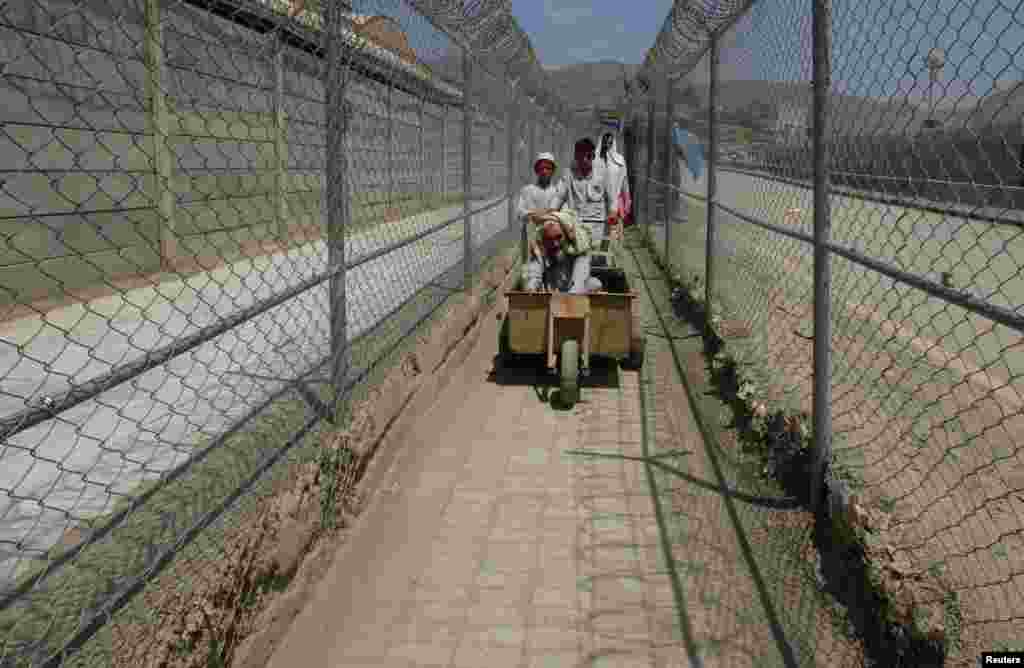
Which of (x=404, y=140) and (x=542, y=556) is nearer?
(x=542, y=556)

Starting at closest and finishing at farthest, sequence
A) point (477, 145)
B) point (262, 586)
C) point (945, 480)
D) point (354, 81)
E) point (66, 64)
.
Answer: point (262, 586) → point (945, 480) → point (354, 81) → point (66, 64) → point (477, 145)

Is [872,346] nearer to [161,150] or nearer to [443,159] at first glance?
[443,159]

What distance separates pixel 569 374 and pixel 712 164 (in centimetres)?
239

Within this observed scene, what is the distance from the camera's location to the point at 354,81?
505cm

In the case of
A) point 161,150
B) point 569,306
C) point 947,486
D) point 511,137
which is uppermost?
point 511,137

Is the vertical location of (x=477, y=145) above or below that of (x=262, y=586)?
above

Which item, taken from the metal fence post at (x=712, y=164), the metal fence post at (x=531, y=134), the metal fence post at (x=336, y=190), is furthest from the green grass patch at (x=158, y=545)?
the metal fence post at (x=531, y=134)

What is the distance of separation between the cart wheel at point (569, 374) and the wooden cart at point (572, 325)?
1cm

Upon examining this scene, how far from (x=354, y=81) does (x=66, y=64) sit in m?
2.22

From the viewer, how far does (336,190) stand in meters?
3.88

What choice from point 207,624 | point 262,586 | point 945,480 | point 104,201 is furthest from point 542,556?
point 104,201

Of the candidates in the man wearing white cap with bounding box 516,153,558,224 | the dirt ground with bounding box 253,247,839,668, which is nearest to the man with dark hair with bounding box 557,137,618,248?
the man wearing white cap with bounding box 516,153,558,224

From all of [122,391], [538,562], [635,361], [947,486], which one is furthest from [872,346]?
[122,391]

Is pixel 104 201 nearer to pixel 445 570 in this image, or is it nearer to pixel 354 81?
pixel 354 81
